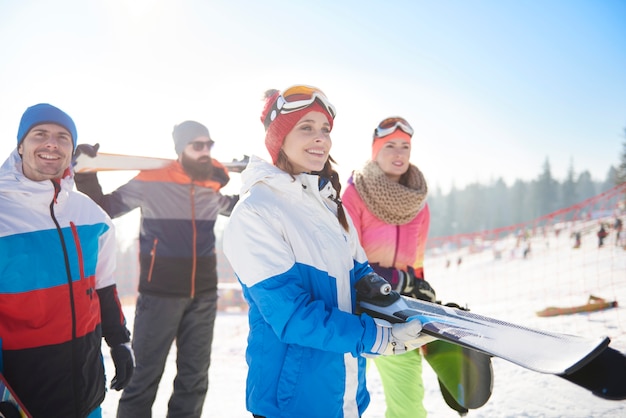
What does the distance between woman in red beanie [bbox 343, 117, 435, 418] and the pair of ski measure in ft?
1.38

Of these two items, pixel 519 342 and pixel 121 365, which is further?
pixel 121 365

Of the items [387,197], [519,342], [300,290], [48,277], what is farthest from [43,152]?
[519,342]

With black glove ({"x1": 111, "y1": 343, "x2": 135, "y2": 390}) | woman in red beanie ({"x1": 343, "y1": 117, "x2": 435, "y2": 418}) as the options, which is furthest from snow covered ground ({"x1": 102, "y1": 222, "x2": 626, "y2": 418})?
black glove ({"x1": 111, "y1": 343, "x2": 135, "y2": 390})

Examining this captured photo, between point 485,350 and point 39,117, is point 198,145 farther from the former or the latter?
point 485,350

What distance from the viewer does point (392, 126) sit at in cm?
289

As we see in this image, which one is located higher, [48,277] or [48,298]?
[48,277]

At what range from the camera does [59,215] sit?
191cm

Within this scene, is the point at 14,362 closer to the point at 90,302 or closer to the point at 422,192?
the point at 90,302

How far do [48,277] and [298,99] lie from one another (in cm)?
152

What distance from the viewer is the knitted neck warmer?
270 centimetres

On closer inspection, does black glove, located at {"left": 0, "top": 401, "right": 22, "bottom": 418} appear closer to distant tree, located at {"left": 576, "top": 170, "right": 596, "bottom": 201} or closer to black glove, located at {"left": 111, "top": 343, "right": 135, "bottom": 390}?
black glove, located at {"left": 111, "top": 343, "right": 135, "bottom": 390}

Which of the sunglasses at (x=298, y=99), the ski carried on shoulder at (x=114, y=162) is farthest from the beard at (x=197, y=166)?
the sunglasses at (x=298, y=99)

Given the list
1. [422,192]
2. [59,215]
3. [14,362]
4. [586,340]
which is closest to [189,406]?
[14,362]

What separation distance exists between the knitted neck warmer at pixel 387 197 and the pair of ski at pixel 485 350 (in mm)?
975
